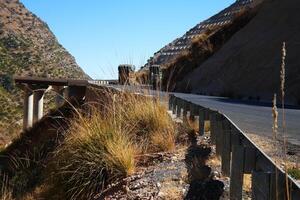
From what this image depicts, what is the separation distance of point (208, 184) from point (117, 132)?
8.52 ft

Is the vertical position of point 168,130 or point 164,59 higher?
point 164,59

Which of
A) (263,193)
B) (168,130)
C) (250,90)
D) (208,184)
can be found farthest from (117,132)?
(250,90)

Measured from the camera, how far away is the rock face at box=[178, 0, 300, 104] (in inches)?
997

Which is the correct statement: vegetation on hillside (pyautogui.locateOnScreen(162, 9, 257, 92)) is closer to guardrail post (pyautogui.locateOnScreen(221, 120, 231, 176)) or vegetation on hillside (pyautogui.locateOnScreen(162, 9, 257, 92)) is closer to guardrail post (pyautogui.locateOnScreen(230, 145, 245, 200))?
guardrail post (pyautogui.locateOnScreen(221, 120, 231, 176))

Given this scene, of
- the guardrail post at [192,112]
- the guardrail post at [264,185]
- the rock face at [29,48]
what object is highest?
the rock face at [29,48]

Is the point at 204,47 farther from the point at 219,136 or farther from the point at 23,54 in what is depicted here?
the point at 23,54

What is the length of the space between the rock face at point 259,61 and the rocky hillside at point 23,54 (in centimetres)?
4923

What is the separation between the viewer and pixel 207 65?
34.3 meters

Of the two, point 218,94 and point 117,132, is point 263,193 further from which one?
point 218,94

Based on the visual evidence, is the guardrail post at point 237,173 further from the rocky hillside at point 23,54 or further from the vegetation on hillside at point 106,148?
the rocky hillside at point 23,54

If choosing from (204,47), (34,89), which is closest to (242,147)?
(204,47)

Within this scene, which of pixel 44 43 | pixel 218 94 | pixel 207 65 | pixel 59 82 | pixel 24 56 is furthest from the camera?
pixel 44 43

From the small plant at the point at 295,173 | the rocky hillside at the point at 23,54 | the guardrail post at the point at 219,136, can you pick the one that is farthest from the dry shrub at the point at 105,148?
the rocky hillside at the point at 23,54

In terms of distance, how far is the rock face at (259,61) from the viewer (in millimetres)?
25334
